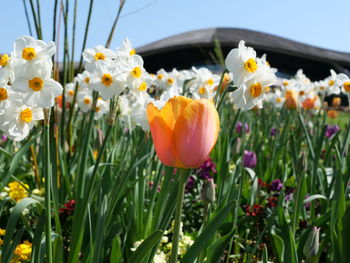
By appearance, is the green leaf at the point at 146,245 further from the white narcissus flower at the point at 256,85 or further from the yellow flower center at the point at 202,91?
the yellow flower center at the point at 202,91

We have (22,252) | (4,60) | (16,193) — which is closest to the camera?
(4,60)

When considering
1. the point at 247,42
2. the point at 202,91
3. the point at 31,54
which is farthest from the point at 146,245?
the point at 247,42

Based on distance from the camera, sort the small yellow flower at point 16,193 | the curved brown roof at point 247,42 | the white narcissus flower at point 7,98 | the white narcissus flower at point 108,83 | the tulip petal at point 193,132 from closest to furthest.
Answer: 1. the tulip petal at point 193,132
2. the white narcissus flower at point 7,98
3. the white narcissus flower at point 108,83
4. the small yellow flower at point 16,193
5. the curved brown roof at point 247,42

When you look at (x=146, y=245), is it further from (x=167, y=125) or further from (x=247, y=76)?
(x=247, y=76)

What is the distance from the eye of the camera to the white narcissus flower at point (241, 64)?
1.14m

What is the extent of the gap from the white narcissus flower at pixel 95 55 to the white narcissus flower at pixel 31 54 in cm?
56

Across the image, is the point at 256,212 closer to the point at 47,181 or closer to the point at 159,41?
the point at 47,181

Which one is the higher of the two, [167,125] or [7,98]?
[7,98]

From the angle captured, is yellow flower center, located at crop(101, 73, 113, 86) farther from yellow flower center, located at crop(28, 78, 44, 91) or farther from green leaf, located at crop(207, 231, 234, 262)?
green leaf, located at crop(207, 231, 234, 262)

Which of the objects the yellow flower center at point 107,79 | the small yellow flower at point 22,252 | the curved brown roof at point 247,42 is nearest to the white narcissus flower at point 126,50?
the yellow flower center at point 107,79

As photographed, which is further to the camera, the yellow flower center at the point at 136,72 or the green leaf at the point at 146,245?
the yellow flower center at the point at 136,72

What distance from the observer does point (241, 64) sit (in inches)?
44.8

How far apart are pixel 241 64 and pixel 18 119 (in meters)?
0.60

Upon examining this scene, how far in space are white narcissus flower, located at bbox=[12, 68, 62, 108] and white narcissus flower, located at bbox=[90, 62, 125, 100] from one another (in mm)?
421
